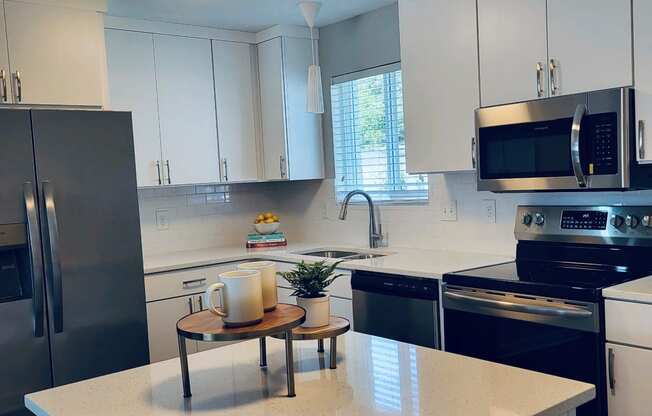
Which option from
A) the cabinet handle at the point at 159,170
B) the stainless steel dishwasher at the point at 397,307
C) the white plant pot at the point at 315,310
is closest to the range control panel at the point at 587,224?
the stainless steel dishwasher at the point at 397,307

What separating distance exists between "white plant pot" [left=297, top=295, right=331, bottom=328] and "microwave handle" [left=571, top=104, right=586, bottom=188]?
143cm

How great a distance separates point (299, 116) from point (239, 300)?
2982mm

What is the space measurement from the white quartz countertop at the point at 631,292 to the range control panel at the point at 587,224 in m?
0.40

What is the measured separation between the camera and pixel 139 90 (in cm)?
379

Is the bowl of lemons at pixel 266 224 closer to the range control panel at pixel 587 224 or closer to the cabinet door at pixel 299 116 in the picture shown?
the cabinet door at pixel 299 116

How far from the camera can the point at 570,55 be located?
101 inches

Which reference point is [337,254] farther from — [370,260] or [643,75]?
[643,75]

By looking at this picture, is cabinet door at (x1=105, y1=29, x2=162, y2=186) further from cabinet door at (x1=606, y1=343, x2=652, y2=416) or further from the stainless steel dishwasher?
cabinet door at (x1=606, y1=343, x2=652, y2=416)

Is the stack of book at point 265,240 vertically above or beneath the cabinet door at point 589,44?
beneath

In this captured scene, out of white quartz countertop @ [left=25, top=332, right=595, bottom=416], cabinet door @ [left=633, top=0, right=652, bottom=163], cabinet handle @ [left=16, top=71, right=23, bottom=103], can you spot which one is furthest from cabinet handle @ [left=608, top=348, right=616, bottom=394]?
cabinet handle @ [left=16, top=71, right=23, bottom=103]

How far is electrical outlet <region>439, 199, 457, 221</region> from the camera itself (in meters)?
3.49

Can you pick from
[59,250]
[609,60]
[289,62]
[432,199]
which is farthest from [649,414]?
[289,62]

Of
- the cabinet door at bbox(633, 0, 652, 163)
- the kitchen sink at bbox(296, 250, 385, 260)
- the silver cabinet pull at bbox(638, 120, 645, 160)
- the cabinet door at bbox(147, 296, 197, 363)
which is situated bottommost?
the cabinet door at bbox(147, 296, 197, 363)

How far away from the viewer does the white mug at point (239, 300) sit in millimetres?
1319
